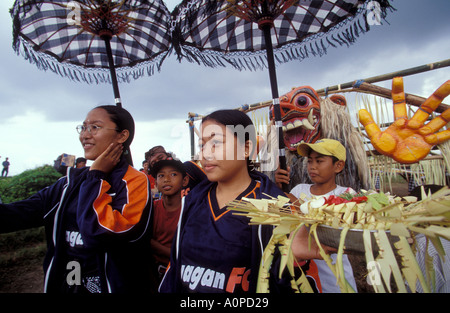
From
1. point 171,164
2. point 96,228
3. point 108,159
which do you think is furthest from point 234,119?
point 171,164

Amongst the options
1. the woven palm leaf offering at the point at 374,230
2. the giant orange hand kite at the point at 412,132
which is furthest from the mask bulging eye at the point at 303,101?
the woven palm leaf offering at the point at 374,230

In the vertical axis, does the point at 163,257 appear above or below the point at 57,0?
below

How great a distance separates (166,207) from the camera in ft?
7.47

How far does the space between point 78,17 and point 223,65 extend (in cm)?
173

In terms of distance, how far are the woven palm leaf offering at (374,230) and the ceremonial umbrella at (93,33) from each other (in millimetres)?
2442

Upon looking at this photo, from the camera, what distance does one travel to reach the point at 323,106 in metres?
2.55

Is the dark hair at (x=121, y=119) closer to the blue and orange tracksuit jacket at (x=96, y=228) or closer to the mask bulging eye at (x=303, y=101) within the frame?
the blue and orange tracksuit jacket at (x=96, y=228)

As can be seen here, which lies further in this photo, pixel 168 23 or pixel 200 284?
pixel 168 23

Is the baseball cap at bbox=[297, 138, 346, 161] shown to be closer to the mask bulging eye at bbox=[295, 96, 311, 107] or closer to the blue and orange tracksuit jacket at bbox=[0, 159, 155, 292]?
the mask bulging eye at bbox=[295, 96, 311, 107]

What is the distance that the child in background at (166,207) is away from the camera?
1970 mm
